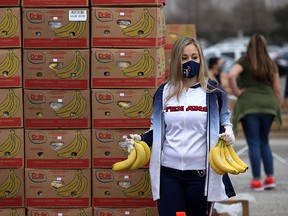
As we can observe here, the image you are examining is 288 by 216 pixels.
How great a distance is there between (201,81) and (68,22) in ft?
4.02

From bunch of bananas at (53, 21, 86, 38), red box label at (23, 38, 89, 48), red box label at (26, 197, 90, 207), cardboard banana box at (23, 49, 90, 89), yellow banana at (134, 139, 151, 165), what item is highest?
bunch of bananas at (53, 21, 86, 38)

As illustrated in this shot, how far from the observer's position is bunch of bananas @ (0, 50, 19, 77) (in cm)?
695

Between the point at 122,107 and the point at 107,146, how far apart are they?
32 cm

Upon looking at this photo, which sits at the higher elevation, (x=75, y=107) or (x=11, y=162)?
(x=75, y=107)

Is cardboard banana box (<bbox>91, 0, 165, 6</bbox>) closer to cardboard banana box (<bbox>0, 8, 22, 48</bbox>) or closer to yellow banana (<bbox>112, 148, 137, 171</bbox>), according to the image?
cardboard banana box (<bbox>0, 8, 22, 48</bbox>)

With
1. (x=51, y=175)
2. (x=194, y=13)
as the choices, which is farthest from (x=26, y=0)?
(x=194, y=13)

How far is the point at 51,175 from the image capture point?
7027 mm

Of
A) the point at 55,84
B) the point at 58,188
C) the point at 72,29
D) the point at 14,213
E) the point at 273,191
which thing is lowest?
the point at 273,191

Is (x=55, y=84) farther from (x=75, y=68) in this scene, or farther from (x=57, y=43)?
(x=57, y=43)

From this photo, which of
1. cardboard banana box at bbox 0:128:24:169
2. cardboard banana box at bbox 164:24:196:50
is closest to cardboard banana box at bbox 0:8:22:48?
cardboard banana box at bbox 0:128:24:169

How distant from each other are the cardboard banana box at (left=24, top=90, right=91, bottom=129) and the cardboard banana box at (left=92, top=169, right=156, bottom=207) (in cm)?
43

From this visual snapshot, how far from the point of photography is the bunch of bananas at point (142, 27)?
6.93 m

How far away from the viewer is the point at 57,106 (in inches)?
275

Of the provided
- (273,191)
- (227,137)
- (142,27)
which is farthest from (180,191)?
(273,191)
